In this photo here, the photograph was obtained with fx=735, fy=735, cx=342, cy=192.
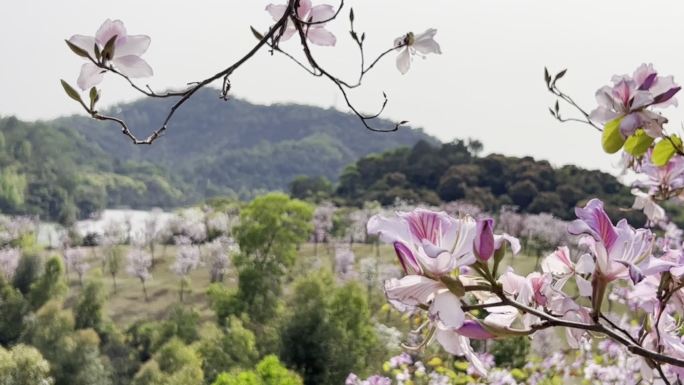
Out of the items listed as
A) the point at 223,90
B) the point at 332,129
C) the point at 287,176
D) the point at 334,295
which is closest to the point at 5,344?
the point at 334,295

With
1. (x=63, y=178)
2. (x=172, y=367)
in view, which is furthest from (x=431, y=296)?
(x=63, y=178)

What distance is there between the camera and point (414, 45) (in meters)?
1.21

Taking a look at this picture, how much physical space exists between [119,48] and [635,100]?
0.64 meters

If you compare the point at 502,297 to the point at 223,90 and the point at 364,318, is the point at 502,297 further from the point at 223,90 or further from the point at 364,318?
the point at 364,318

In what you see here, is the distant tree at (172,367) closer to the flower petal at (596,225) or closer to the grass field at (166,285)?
the flower petal at (596,225)

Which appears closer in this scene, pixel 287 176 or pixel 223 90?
pixel 223 90

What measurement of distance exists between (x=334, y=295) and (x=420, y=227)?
908cm

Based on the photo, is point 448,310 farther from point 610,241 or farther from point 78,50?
point 78,50

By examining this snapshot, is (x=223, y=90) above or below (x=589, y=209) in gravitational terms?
above

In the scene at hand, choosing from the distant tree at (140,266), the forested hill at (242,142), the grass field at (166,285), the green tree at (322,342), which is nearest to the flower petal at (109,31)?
the green tree at (322,342)

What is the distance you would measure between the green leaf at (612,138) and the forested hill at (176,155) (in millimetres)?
41075

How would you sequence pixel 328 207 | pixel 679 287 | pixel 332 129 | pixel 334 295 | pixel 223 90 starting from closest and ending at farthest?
pixel 679 287 → pixel 223 90 → pixel 334 295 → pixel 328 207 → pixel 332 129

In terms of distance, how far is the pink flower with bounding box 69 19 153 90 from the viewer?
867 millimetres

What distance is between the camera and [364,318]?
9.69 meters
